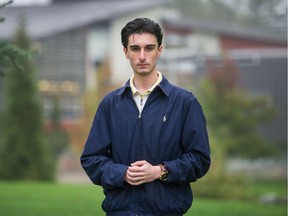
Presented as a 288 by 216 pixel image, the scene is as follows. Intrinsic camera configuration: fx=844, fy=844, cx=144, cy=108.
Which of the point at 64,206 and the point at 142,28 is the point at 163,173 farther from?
the point at 64,206

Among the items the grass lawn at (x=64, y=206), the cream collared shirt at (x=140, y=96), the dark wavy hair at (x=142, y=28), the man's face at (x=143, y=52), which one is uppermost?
the dark wavy hair at (x=142, y=28)

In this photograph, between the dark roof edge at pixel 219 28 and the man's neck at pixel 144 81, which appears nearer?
the man's neck at pixel 144 81

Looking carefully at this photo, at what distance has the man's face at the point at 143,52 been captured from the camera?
3.86 metres

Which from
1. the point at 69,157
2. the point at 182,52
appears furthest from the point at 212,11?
the point at 69,157

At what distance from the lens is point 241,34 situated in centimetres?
4547

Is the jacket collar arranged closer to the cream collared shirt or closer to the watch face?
the cream collared shirt

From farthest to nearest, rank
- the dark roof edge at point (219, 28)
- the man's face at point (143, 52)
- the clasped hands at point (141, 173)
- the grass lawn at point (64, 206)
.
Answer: the dark roof edge at point (219, 28) < the grass lawn at point (64, 206) < the man's face at point (143, 52) < the clasped hands at point (141, 173)

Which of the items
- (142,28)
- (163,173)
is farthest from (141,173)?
(142,28)

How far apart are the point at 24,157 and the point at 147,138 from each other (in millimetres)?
18229

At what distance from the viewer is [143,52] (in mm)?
3857

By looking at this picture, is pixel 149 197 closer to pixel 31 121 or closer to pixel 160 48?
pixel 160 48

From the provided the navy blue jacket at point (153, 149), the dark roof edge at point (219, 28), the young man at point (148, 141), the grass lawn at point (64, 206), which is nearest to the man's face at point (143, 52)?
the young man at point (148, 141)

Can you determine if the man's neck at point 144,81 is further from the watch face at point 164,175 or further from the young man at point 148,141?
the watch face at point 164,175

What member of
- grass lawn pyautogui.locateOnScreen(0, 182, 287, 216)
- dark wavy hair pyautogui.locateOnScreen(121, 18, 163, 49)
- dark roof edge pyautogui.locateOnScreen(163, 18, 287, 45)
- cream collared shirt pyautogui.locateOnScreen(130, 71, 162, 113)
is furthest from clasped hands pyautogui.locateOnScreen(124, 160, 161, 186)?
dark roof edge pyautogui.locateOnScreen(163, 18, 287, 45)
